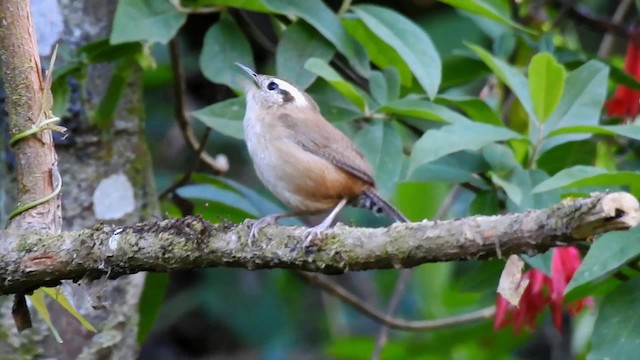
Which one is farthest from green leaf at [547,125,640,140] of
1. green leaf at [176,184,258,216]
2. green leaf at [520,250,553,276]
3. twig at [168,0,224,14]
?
twig at [168,0,224,14]

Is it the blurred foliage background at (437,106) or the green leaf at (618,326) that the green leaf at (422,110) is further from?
the green leaf at (618,326)

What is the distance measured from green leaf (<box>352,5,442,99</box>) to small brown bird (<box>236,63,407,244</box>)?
0.27 meters

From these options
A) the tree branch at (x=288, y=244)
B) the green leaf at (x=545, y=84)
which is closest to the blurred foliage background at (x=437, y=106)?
the green leaf at (x=545, y=84)

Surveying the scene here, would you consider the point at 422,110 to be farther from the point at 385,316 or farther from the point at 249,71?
the point at 385,316

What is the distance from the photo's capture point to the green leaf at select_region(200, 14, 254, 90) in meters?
2.88

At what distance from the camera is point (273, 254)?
1.98m

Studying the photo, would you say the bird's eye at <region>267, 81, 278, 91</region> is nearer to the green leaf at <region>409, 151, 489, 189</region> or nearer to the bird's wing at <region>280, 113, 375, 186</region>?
the bird's wing at <region>280, 113, 375, 186</region>

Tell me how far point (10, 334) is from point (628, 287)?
173 cm

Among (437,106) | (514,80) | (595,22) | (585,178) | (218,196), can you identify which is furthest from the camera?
(595,22)

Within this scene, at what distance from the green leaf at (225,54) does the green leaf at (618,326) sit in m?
1.18

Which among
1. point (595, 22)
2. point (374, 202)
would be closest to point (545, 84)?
point (374, 202)

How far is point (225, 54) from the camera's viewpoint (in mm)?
2920

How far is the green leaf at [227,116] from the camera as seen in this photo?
2787 millimetres

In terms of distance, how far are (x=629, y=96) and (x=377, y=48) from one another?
1011 millimetres
